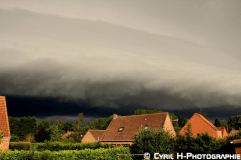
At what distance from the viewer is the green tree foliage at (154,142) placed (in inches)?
758

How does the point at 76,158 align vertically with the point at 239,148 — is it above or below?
below

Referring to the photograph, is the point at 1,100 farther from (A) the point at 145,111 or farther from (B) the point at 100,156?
(A) the point at 145,111

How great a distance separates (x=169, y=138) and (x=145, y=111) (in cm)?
7143

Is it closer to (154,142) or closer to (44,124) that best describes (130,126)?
(154,142)

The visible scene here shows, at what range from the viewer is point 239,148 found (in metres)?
13.2

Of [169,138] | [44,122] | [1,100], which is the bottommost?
[44,122]

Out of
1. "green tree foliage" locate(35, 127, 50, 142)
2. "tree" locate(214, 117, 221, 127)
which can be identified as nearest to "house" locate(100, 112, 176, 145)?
"green tree foliage" locate(35, 127, 50, 142)

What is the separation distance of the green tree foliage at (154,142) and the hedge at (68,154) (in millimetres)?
3355

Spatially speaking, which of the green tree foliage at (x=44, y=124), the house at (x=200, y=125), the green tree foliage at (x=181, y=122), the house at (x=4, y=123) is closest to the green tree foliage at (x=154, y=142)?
the house at (x=4, y=123)

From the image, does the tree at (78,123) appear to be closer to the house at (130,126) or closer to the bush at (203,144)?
the house at (130,126)


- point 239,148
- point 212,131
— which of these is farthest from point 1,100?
point 212,131

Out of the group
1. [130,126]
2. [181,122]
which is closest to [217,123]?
[181,122]

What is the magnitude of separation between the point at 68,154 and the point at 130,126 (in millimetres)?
22309

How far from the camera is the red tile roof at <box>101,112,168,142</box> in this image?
125 ft
